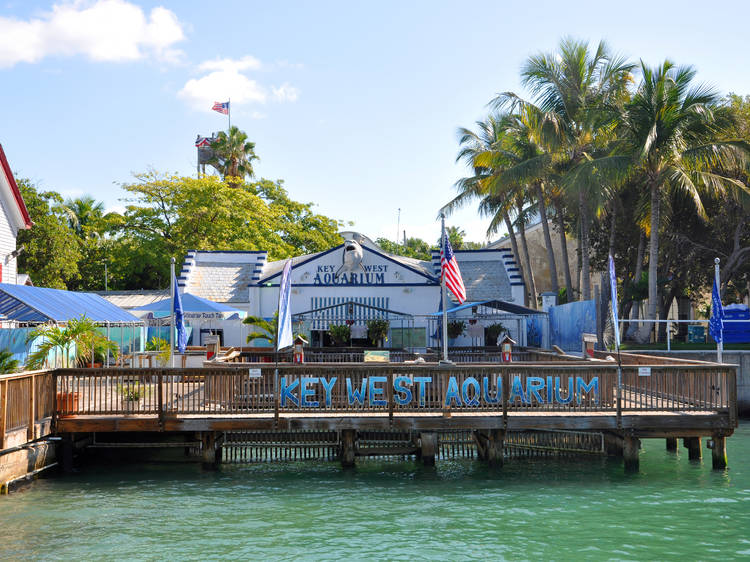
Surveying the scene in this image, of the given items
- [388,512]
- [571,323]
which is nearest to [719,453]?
[388,512]

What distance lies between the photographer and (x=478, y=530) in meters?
12.0

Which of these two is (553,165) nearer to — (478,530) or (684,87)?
(684,87)

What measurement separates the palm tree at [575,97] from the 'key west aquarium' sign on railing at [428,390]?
20.1 meters

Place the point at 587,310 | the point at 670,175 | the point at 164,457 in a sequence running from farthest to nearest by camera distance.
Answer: the point at 670,175, the point at 587,310, the point at 164,457

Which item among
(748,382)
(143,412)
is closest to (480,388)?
(143,412)

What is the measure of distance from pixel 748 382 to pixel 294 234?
3595 centimetres

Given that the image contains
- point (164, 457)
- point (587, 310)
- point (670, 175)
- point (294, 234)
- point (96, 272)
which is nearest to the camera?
point (164, 457)

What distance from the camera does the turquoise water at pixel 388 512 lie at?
11.1 meters

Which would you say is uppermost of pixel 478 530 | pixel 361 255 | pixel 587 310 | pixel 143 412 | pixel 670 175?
pixel 670 175

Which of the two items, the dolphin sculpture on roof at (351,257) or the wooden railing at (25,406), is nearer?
the wooden railing at (25,406)

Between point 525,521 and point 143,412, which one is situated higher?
point 143,412

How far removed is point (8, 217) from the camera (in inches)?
1093

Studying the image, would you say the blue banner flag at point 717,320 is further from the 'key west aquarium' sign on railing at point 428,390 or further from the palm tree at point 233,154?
the palm tree at point 233,154

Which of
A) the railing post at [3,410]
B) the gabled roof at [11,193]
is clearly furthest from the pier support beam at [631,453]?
the gabled roof at [11,193]
